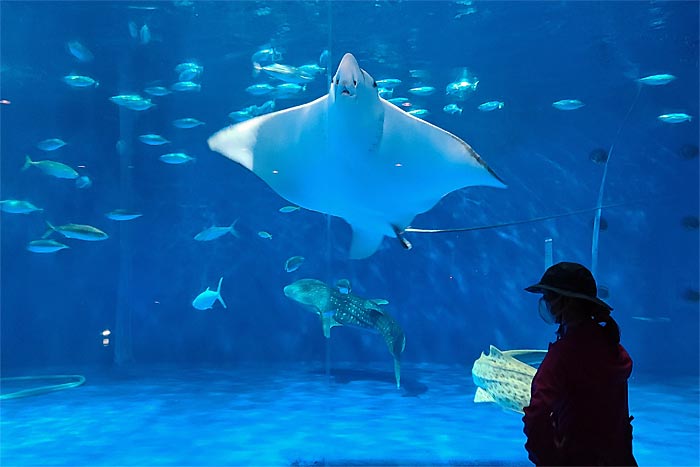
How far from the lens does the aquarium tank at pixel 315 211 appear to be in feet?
25.8

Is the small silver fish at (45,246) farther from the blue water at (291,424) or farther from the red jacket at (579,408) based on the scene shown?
the red jacket at (579,408)

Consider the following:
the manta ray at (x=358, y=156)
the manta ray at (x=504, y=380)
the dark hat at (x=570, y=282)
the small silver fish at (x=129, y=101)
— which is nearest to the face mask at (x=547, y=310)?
the dark hat at (x=570, y=282)

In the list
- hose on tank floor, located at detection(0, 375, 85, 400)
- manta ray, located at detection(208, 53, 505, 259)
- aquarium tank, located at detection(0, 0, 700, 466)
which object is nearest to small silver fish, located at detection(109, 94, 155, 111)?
aquarium tank, located at detection(0, 0, 700, 466)

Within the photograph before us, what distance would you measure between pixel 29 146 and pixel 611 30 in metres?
11.0

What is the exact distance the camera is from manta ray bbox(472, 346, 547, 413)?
283 centimetres

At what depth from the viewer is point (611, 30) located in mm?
8945

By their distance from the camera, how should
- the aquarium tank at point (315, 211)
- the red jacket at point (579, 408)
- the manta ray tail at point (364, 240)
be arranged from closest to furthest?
the red jacket at point (579, 408) < the manta ray tail at point (364, 240) < the aquarium tank at point (315, 211)

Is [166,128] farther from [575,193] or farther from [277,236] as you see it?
[575,193]

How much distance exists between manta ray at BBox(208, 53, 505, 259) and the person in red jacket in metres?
1.54

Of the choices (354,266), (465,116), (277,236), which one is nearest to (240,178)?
(277,236)

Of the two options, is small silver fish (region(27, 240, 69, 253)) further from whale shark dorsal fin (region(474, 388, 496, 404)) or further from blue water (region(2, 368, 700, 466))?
whale shark dorsal fin (region(474, 388, 496, 404))

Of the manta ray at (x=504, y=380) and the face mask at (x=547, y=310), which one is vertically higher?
the face mask at (x=547, y=310)

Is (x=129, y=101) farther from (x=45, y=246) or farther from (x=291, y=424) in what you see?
(x=291, y=424)

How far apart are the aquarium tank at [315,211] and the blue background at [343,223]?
0.11 feet
